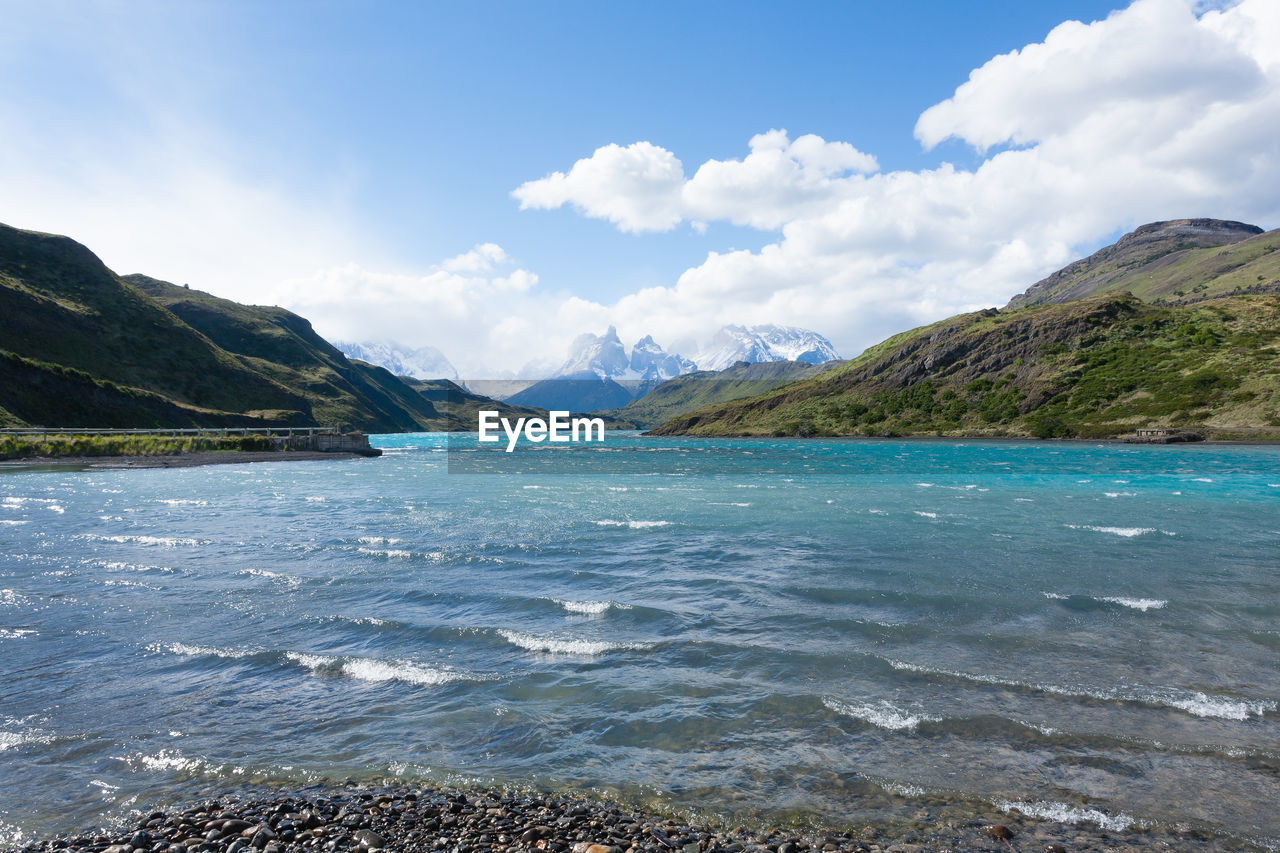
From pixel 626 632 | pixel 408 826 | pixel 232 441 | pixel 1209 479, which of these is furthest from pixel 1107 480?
pixel 232 441

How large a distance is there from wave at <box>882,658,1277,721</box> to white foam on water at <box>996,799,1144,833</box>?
5.43 meters

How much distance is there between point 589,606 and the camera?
72.8 ft

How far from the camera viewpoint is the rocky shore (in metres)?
8.70

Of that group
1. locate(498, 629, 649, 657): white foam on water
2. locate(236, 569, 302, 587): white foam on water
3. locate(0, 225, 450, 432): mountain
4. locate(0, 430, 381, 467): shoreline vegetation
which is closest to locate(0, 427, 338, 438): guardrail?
locate(0, 430, 381, 467): shoreline vegetation

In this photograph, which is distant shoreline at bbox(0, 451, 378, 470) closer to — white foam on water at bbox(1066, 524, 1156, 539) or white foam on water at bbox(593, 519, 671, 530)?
white foam on water at bbox(593, 519, 671, 530)

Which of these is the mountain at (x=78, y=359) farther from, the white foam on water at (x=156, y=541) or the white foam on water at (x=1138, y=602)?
the white foam on water at (x=1138, y=602)

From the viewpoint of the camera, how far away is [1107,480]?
73.1 m

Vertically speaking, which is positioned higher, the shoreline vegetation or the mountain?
the mountain

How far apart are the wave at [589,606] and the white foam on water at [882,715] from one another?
945cm

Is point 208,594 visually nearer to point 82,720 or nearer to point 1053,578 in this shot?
point 82,720

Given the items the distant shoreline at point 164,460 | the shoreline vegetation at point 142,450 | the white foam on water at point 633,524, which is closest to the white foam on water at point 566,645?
the white foam on water at point 633,524

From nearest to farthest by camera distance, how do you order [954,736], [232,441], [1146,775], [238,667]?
[1146,775]
[954,736]
[238,667]
[232,441]

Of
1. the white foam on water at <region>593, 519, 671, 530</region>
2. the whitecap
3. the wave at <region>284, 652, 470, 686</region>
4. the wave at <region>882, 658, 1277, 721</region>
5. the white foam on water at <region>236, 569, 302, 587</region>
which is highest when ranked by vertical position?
the wave at <region>882, 658, 1277, 721</region>

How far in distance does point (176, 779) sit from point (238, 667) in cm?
601
